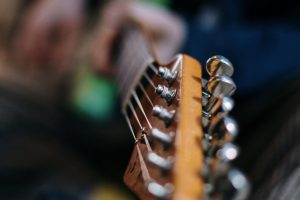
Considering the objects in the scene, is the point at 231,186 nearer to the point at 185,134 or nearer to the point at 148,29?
the point at 185,134

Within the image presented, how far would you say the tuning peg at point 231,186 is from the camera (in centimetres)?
31

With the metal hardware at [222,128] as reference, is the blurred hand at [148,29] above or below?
below

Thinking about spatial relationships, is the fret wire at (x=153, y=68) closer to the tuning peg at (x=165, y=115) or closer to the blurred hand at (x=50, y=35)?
the tuning peg at (x=165, y=115)

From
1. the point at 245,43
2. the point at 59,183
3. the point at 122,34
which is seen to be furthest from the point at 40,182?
the point at 245,43

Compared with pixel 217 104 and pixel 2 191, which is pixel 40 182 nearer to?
pixel 2 191

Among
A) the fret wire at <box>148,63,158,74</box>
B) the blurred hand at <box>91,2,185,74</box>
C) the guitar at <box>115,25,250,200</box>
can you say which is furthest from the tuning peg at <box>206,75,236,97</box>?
the blurred hand at <box>91,2,185,74</box>

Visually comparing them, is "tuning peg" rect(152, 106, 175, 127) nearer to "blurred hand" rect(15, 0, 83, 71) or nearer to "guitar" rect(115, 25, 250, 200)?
"guitar" rect(115, 25, 250, 200)

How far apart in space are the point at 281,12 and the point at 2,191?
63 centimetres

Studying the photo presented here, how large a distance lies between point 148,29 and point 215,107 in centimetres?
54

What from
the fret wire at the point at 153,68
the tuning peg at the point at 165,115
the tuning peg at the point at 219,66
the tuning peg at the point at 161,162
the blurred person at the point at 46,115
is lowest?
the blurred person at the point at 46,115

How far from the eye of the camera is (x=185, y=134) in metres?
0.37

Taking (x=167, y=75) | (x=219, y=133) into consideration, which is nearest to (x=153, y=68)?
(x=167, y=75)

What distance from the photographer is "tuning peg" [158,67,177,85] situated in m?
0.46

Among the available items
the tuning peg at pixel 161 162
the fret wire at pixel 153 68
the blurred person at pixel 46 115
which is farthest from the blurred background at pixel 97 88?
the tuning peg at pixel 161 162
